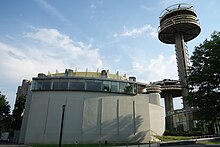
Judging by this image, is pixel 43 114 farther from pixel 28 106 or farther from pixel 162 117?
pixel 162 117

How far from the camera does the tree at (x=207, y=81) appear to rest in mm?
22281

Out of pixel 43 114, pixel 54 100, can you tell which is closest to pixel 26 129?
pixel 43 114

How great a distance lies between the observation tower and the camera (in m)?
72.2

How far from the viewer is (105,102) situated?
35188 millimetres

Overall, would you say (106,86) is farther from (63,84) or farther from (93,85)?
(63,84)

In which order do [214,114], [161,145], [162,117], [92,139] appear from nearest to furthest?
[214,114] → [161,145] → [92,139] → [162,117]

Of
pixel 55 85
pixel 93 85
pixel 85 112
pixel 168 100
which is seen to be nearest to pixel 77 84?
pixel 93 85

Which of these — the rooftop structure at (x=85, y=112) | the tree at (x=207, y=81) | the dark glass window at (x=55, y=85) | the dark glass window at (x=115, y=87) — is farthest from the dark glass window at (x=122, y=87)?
the tree at (x=207, y=81)

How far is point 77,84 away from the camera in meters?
35.5

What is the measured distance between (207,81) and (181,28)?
57921mm

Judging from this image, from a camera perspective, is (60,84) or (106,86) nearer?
(60,84)

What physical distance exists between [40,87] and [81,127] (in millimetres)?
10342

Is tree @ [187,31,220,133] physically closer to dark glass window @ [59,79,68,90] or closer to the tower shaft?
dark glass window @ [59,79,68,90]

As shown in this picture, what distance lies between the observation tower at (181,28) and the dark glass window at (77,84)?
45.4m
